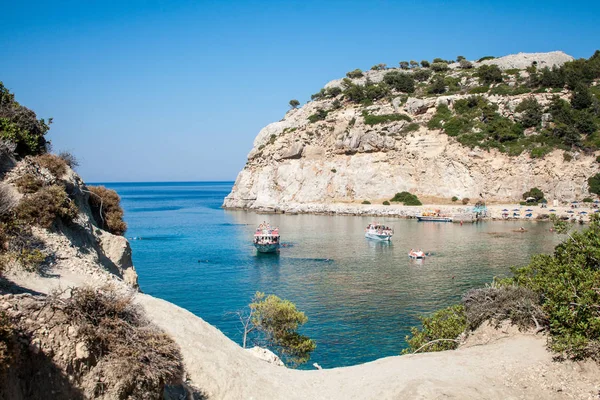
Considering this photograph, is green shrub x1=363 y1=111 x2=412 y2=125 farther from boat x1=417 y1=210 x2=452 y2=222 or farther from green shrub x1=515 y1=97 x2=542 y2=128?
boat x1=417 y1=210 x2=452 y2=222

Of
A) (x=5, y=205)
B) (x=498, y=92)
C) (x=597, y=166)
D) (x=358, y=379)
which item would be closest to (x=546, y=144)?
(x=597, y=166)

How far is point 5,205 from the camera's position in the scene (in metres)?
12.2

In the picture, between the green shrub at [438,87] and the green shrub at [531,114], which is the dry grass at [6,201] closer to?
the green shrub at [531,114]

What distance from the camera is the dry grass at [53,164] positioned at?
50.7 ft

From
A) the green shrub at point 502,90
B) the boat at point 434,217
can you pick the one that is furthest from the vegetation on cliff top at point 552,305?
the green shrub at point 502,90

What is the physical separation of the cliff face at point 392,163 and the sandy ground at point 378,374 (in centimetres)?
6675

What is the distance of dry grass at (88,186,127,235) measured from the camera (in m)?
19.5

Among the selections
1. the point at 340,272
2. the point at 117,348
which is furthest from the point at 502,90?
the point at 117,348

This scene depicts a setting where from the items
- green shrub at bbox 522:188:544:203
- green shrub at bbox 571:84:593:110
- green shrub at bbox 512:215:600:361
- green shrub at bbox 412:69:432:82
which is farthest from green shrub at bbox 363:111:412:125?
green shrub at bbox 512:215:600:361

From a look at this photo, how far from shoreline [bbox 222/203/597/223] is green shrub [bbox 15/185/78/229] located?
60.8 meters

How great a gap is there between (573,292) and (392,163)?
231ft

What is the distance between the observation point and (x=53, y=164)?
620 inches

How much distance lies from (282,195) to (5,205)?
7582 cm

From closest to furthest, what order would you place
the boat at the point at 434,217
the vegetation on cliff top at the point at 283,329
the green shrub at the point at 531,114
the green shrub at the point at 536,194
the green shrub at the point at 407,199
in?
the vegetation on cliff top at the point at 283,329, the boat at the point at 434,217, the green shrub at the point at 536,194, the green shrub at the point at 407,199, the green shrub at the point at 531,114
